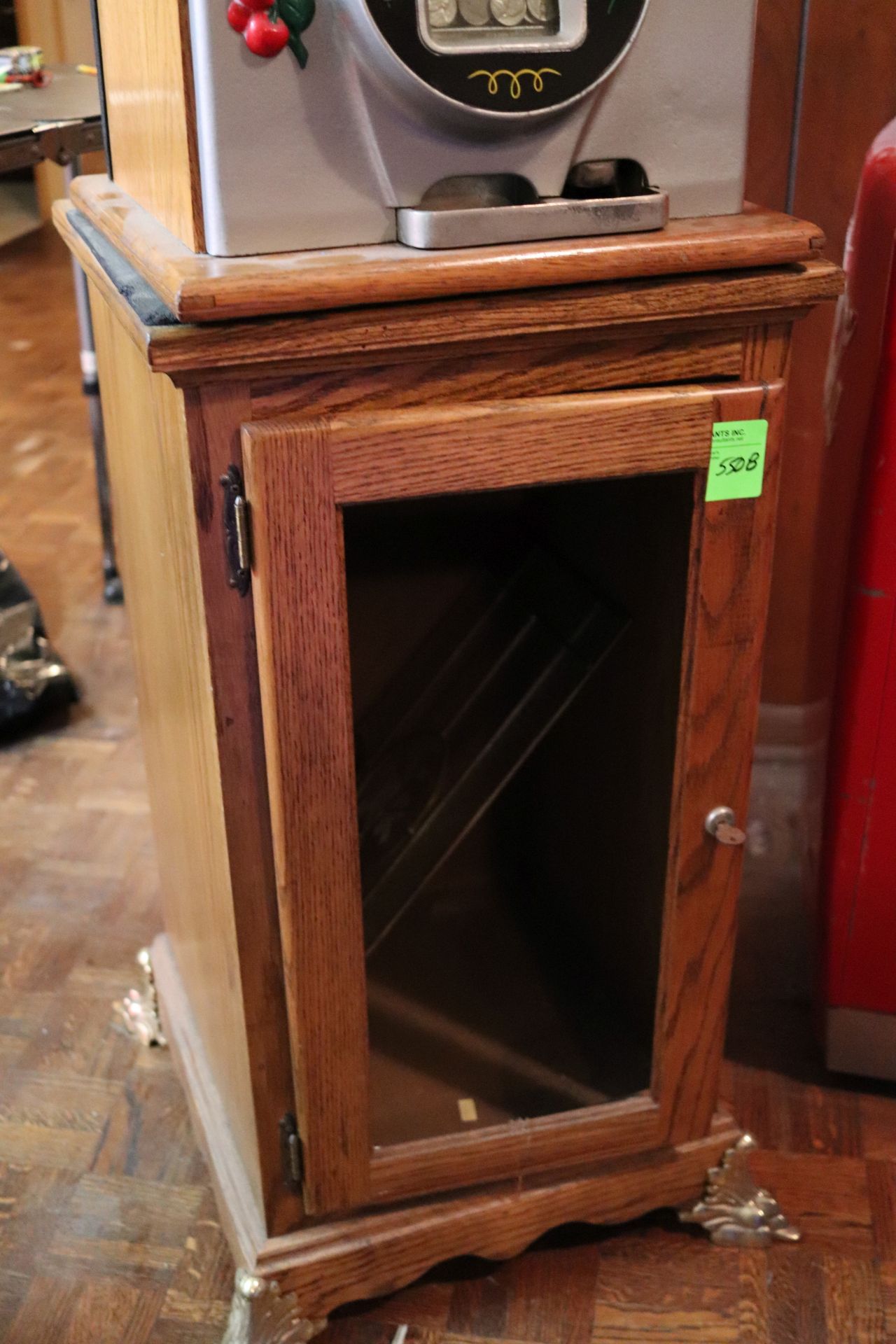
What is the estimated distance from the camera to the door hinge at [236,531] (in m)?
0.84

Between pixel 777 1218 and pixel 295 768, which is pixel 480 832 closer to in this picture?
pixel 777 1218

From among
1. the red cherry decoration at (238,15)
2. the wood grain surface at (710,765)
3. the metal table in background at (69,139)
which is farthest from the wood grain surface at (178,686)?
the metal table in background at (69,139)

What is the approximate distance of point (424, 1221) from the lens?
1148 millimetres

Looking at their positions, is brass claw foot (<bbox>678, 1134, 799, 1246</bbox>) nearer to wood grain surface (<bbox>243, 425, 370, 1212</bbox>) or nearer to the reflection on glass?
the reflection on glass

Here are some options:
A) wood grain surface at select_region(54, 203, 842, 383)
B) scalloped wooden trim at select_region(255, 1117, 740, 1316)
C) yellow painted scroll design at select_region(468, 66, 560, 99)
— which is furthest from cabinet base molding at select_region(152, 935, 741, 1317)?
yellow painted scroll design at select_region(468, 66, 560, 99)

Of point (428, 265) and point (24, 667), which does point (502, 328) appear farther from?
point (24, 667)

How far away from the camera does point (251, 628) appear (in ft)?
2.96

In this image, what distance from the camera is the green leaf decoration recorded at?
76cm

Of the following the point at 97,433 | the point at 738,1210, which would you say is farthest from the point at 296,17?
the point at 97,433

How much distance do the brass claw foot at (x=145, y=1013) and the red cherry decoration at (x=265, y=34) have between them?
109cm

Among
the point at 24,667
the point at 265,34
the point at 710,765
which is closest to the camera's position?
the point at 265,34

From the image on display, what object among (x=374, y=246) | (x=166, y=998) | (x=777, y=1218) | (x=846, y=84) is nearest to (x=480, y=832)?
(x=166, y=998)

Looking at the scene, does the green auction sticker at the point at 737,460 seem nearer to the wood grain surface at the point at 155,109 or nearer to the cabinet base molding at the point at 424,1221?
the wood grain surface at the point at 155,109

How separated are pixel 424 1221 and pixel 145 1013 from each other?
21.1 inches
